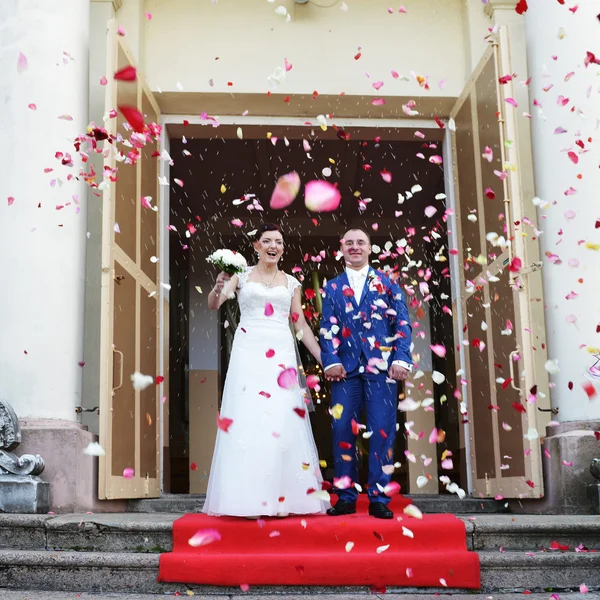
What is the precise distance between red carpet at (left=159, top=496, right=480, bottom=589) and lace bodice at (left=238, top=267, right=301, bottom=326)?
1.23 metres

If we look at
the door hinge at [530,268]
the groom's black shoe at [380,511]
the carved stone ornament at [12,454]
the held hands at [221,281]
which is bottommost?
the groom's black shoe at [380,511]

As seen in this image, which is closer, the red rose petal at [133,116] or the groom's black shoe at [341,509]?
the groom's black shoe at [341,509]

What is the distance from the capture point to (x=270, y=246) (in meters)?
5.23

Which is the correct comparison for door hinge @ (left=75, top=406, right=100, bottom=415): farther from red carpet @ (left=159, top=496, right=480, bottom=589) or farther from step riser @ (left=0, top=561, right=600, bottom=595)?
step riser @ (left=0, top=561, right=600, bottom=595)

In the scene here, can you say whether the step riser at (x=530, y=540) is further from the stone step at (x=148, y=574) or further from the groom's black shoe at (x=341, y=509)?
the groom's black shoe at (x=341, y=509)

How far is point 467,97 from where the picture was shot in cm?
659

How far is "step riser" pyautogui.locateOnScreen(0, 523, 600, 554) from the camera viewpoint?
4.39 meters

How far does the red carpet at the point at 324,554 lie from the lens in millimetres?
4027

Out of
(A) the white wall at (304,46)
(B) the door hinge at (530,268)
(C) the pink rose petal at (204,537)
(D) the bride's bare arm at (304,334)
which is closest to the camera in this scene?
(C) the pink rose petal at (204,537)

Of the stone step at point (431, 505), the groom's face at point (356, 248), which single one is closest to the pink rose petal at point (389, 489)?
the stone step at point (431, 505)

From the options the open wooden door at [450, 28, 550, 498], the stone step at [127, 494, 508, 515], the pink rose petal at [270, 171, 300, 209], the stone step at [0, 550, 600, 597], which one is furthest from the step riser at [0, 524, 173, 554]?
the pink rose petal at [270, 171, 300, 209]

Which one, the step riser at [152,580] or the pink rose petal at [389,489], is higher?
the pink rose petal at [389,489]

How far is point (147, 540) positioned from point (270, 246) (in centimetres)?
185

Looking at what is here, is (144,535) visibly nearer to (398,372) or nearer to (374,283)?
(398,372)
